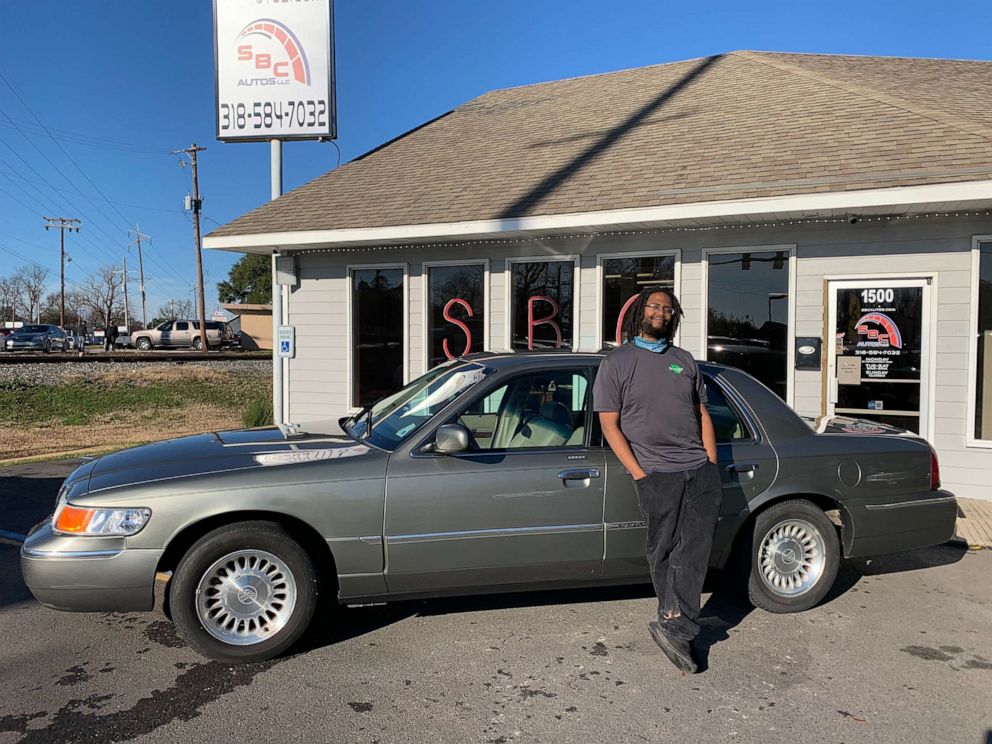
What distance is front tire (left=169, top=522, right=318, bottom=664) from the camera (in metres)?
3.59

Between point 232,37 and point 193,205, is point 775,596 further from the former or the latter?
point 193,205

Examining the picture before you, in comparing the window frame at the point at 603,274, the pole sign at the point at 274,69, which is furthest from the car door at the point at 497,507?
the pole sign at the point at 274,69

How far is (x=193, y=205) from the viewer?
4078 centimetres

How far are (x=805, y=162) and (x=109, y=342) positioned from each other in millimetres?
42124

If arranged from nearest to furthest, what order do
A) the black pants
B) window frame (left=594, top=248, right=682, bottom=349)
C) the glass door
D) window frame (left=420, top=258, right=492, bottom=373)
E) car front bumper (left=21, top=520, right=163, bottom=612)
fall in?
car front bumper (left=21, top=520, right=163, bottom=612) < the black pants < the glass door < window frame (left=594, top=248, right=682, bottom=349) < window frame (left=420, top=258, right=492, bottom=373)

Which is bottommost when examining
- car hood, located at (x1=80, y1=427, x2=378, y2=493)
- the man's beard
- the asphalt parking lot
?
the asphalt parking lot

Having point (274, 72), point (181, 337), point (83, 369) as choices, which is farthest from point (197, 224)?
point (274, 72)

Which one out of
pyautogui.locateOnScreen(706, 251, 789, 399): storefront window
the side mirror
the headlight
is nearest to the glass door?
pyautogui.locateOnScreen(706, 251, 789, 399): storefront window

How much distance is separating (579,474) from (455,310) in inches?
234

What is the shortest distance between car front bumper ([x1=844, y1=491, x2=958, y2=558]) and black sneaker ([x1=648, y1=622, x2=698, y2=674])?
1.50 metres

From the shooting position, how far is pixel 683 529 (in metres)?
3.69

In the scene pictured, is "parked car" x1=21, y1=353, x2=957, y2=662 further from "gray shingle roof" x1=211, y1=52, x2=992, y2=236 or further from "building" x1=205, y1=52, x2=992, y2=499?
"gray shingle roof" x1=211, y1=52, x2=992, y2=236

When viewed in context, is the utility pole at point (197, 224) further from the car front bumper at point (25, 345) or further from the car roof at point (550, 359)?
the car roof at point (550, 359)

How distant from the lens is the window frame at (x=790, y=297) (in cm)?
797
